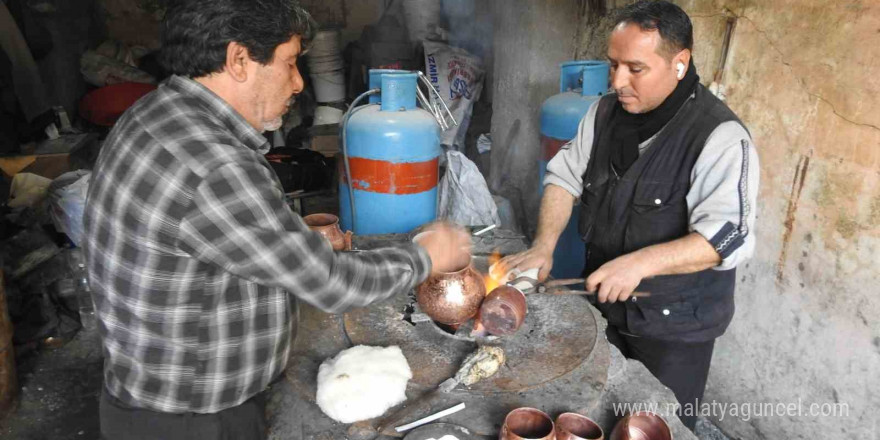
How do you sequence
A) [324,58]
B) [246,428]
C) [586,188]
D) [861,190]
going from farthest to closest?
[324,58] → [586,188] → [861,190] → [246,428]

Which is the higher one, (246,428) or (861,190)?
(861,190)

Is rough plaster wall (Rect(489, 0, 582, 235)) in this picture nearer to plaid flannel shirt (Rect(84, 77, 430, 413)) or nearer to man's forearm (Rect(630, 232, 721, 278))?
man's forearm (Rect(630, 232, 721, 278))

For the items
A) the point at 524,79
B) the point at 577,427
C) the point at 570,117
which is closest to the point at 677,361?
the point at 577,427

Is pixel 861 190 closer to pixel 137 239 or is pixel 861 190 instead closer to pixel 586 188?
pixel 586 188

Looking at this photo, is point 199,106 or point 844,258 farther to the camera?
point 844,258

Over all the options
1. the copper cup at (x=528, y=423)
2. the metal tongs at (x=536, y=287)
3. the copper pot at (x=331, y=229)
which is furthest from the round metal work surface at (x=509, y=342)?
the copper pot at (x=331, y=229)

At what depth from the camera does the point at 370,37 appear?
8.72 metres

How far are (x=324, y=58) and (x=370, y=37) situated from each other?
2.85 ft

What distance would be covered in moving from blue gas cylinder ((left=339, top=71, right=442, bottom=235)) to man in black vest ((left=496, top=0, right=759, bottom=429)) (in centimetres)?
139

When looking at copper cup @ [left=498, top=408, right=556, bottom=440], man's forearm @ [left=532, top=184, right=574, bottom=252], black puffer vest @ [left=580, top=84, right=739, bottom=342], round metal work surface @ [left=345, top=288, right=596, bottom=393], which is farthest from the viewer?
man's forearm @ [left=532, top=184, right=574, bottom=252]

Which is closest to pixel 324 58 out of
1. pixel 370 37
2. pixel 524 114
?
pixel 370 37

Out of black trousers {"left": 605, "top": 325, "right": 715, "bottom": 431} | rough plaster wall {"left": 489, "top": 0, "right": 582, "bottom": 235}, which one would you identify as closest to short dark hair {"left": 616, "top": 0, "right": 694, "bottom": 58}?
black trousers {"left": 605, "top": 325, "right": 715, "bottom": 431}

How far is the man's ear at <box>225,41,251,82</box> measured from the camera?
1492 millimetres

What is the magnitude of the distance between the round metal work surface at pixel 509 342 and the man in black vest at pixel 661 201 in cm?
18
